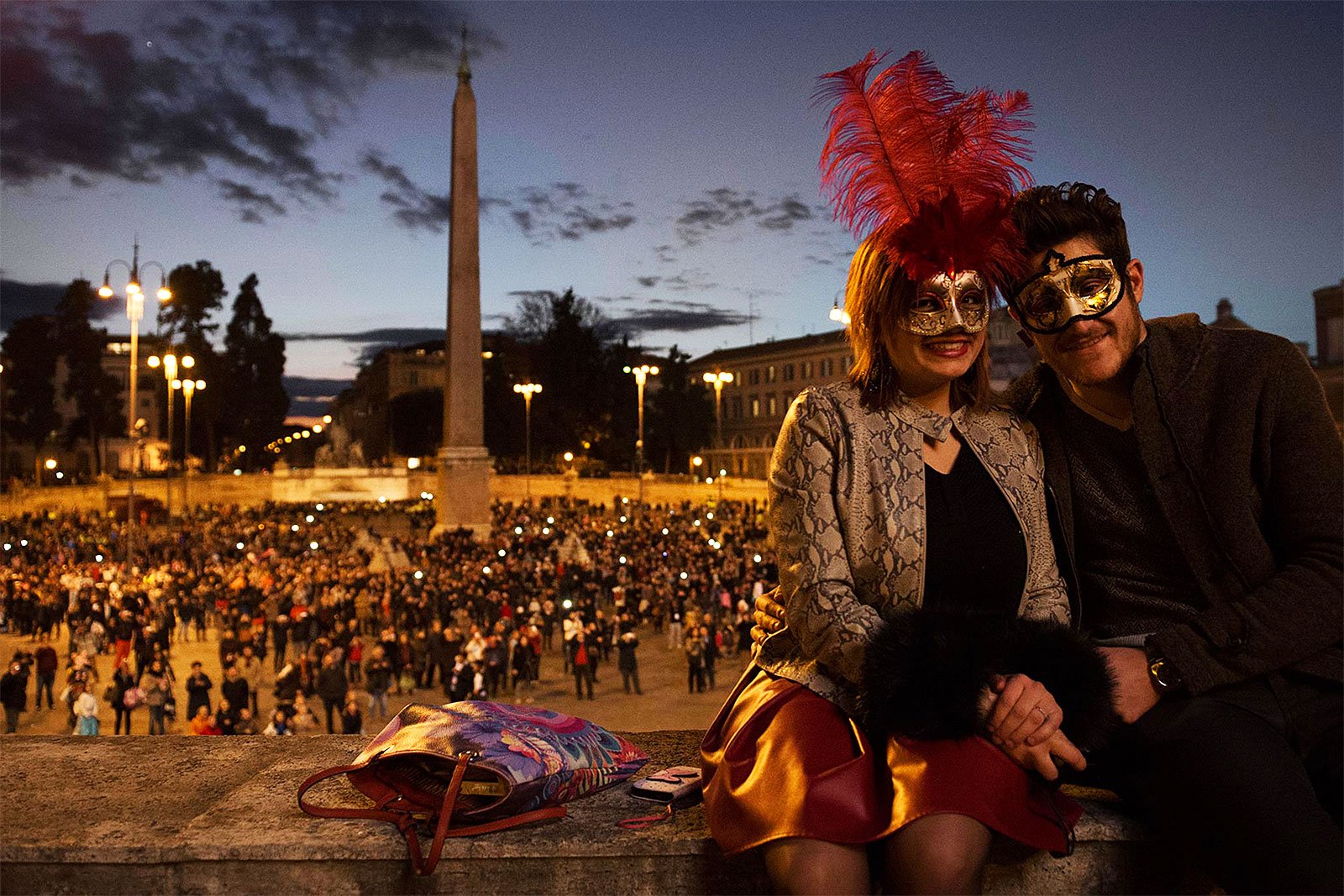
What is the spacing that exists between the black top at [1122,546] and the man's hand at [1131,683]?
0.51 ft

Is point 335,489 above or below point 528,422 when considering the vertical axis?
below

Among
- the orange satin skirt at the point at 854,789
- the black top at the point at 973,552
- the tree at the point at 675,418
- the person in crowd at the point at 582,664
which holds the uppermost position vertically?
the tree at the point at 675,418

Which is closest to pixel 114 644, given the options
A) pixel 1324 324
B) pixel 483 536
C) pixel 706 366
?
pixel 483 536

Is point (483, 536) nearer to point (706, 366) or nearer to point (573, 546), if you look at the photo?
point (573, 546)

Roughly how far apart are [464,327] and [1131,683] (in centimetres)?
3057

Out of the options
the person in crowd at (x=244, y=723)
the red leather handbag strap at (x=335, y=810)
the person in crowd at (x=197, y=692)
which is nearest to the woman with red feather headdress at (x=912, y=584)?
the red leather handbag strap at (x=335, y=810)

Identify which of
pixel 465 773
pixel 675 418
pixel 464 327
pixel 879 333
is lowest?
pixel 465 773

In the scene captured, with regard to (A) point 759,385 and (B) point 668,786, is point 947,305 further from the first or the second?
(A) point 759,385

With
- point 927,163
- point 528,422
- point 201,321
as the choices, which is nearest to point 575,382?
point 528,422

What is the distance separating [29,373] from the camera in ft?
185

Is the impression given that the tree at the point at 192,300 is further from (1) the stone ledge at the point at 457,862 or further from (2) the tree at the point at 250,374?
(1) the stone ledge at the point at 457,862

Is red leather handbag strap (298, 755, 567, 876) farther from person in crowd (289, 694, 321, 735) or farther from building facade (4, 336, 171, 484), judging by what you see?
building facade (4, 336, 171, 484)

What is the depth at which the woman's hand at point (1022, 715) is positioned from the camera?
7.16 ft

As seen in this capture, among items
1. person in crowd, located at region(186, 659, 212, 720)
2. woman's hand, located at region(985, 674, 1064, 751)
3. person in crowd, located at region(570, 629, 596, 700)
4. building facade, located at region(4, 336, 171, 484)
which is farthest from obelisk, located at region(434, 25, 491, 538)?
woman's hand, located at region(985, 674, 1064, 751)
